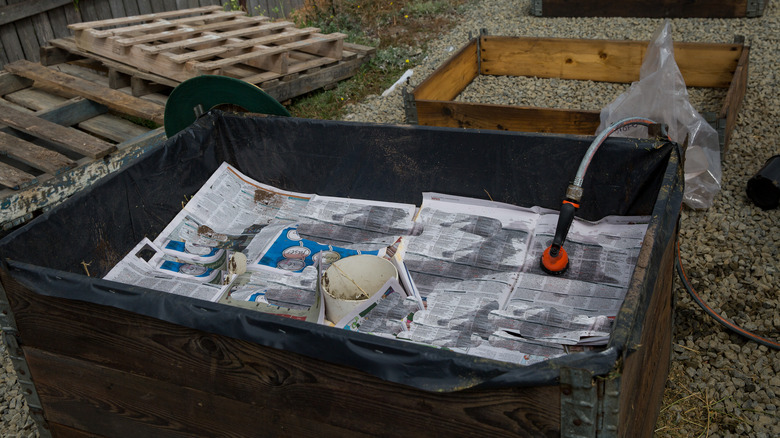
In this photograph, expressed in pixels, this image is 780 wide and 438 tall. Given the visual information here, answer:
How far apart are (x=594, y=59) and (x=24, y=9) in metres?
4.21

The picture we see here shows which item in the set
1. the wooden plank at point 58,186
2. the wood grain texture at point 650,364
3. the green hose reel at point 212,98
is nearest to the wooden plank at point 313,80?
the wooden plank at point 58,186

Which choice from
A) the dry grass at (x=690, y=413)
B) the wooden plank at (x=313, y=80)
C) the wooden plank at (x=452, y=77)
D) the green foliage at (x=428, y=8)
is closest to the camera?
the dry grass at (x=690, y=413)

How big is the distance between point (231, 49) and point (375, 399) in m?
3.53

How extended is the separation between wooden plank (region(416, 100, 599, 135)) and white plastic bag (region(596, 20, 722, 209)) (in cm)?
16

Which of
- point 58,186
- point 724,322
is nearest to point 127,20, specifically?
point 58,186

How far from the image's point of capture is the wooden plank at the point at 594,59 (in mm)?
4203

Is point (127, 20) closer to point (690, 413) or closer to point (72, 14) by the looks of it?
point (72, 14)

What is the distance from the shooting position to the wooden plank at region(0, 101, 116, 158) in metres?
3.31

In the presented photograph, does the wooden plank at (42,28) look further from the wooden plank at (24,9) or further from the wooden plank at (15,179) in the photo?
the wooden plank at (15,179)

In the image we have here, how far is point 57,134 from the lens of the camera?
11.3 ft

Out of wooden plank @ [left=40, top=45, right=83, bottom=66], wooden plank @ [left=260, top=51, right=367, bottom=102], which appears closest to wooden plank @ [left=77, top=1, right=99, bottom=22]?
wooden plank @ [left=40, top=45, right=83, bottom=66]

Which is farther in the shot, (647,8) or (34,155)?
(647,8)

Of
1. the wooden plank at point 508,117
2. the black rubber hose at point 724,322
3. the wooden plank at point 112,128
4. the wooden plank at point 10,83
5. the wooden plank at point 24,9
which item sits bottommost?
the black rubber hose at point 724,322

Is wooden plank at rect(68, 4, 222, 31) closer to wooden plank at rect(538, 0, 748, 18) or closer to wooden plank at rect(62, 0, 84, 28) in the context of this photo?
wooden plank at rect(62, 0, 84, 28)
